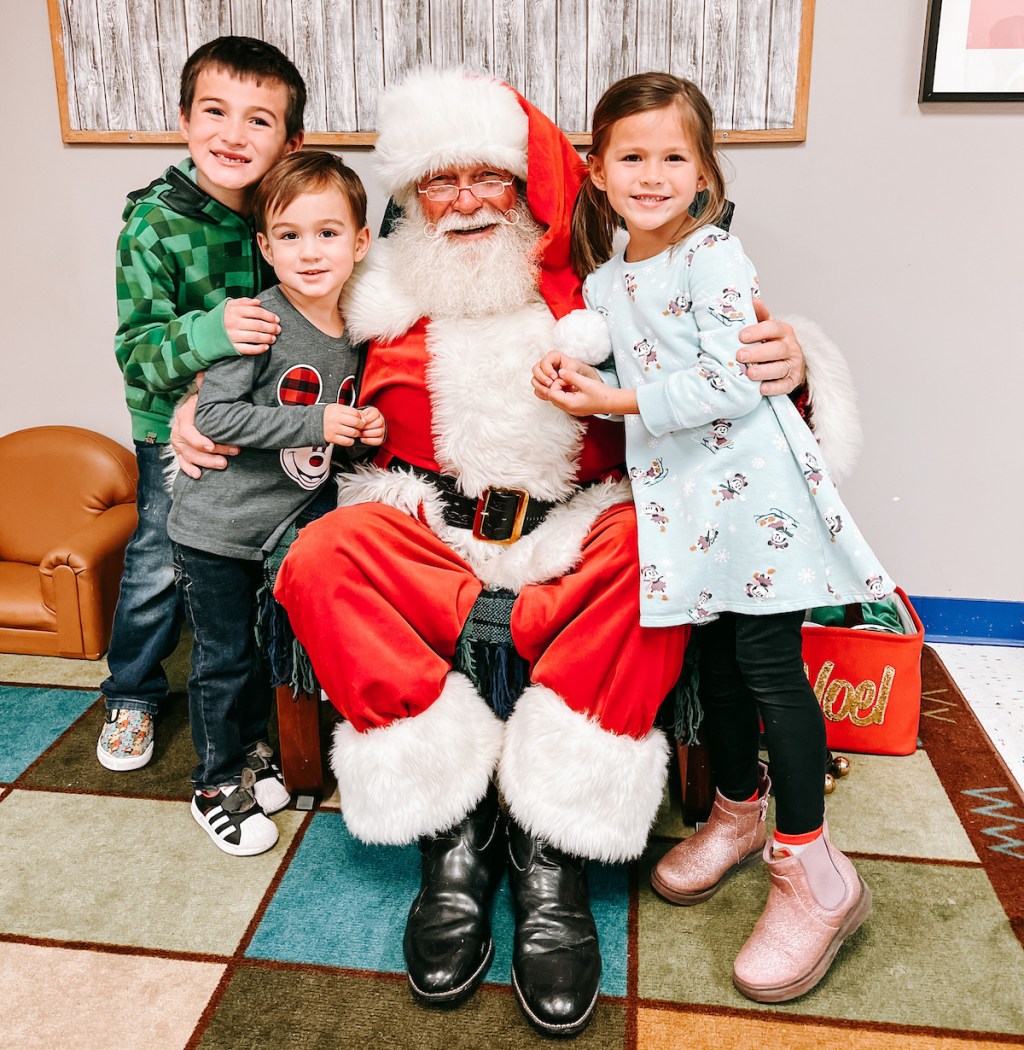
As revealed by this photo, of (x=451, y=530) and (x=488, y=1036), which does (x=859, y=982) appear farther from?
(x=451, y=530)

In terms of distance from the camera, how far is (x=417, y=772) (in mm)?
1387

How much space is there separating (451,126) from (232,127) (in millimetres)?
370

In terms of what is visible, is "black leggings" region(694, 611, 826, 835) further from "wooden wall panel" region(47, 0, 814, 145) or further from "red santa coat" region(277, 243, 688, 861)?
"wooden wall panel" region(47, 0, 814, 145)

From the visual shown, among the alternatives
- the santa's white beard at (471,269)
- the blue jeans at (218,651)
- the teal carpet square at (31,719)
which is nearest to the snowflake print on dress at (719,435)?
the santa's white beard at (471,269)

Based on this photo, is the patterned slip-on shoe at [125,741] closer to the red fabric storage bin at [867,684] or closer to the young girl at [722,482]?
the young girl at [722,482]

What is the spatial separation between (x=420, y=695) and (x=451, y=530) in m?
0.31

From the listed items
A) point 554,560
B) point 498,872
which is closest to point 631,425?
point 554,560

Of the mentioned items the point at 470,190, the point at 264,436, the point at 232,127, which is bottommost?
the point at 264,436

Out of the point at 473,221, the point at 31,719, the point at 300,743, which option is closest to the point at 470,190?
the point at 473,221

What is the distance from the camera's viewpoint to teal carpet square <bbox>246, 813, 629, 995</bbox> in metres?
1.35

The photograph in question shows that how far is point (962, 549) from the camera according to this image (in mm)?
2295

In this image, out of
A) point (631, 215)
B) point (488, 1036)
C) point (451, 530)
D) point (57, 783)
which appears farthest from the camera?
point (57, 783)

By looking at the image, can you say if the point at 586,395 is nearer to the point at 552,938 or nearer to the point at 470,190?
the point at 470,190

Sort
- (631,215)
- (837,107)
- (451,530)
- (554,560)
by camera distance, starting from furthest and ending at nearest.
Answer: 1. (837,107)
2. (451,530)
3. (554,560)
4. (631,215)
